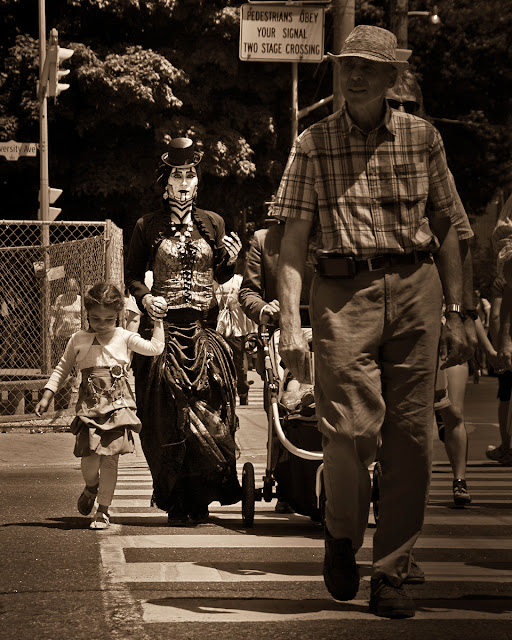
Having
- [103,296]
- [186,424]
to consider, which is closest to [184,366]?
[186,424]

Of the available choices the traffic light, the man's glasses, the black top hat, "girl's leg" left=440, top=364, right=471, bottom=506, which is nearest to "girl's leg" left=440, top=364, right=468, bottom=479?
"girl's leg" left=440, top=364, right=471, bottom=506

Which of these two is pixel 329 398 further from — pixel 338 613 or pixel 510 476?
pixel 510 476

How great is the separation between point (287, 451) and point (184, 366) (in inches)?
30.7

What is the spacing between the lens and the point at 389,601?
200 inches

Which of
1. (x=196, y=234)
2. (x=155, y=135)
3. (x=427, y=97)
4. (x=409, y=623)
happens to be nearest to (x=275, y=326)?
(x=196, y=234)

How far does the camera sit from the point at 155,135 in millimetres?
27078

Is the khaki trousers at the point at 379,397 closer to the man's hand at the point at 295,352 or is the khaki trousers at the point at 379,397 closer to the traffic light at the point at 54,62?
the man's hand at the point at 295,352

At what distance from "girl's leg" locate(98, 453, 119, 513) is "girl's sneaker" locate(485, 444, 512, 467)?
4597 millimetres

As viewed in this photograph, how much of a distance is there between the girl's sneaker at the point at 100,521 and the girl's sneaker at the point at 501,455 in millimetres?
4863


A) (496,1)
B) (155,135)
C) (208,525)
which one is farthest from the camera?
(496,1)

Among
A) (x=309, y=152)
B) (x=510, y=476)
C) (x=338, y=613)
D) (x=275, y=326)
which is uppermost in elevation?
(x=309, y=152)

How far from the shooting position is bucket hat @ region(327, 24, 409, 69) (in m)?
5.34

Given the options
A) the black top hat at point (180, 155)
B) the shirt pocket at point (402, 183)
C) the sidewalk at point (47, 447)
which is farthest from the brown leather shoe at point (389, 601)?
the sidewalk at point (47, 447)

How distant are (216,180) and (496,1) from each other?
33.0ft
